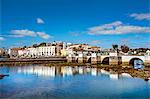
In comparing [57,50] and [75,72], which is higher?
[57,50]

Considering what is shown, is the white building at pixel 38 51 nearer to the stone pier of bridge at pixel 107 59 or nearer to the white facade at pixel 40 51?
the white facade at pixel 40 51

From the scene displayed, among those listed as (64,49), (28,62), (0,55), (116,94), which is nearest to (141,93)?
(116,94)

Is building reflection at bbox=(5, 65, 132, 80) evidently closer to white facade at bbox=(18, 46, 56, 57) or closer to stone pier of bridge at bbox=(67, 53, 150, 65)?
stone pier of bridge at bbox=(67, 53, 150, 65)

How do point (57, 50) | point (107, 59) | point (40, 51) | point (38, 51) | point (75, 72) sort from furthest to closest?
Answer: point (38, 51) → point (40, 51) → point (57, 50) → point (107, 59) → point (75, 72)

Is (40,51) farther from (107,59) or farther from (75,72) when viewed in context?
(75,72)

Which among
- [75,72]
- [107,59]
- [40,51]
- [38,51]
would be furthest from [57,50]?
[75,72]

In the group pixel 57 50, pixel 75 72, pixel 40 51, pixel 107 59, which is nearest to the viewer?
pixel 75 72

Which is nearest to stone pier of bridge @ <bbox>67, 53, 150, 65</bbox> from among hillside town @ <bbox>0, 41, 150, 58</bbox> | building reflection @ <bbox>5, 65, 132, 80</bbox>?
building reflection @ <bbox>5, 65, 132, 80</bbox>

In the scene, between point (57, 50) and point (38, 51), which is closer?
point (57, 50)

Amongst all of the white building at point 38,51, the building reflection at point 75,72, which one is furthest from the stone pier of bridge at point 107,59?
the white building at point 38,51

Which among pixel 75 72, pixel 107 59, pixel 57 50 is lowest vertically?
pixel 75 72

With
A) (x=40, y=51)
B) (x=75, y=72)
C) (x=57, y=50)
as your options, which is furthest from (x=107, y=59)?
(x=40, y=51)

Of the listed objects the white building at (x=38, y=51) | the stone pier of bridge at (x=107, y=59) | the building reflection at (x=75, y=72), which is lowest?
the building reflection at (x=75, y=72)

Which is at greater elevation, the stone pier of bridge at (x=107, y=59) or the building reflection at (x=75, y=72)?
the stone pier of bridge at (x=107, y=59)
